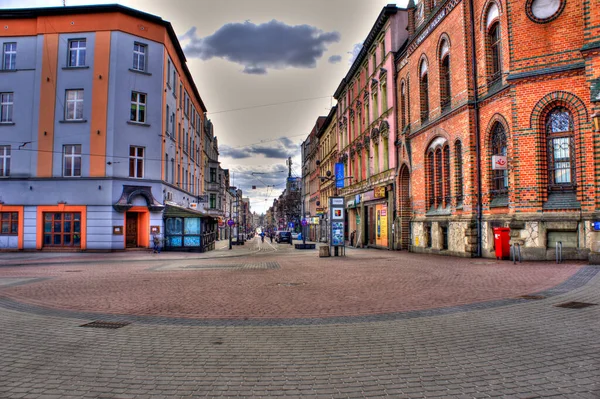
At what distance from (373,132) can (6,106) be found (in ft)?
89.8

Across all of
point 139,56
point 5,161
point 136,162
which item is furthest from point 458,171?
point 5,161

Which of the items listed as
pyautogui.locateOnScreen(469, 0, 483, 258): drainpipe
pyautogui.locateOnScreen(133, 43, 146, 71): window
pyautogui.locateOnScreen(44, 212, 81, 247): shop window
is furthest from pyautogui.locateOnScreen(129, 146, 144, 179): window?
pyautogui.locateOnScreen(469, 0, 483, 258): drainpipe

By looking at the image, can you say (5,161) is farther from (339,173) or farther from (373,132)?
(373,132)

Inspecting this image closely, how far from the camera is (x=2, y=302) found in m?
8.99

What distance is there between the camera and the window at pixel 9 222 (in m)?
27.7

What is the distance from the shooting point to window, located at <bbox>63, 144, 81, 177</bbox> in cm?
2752

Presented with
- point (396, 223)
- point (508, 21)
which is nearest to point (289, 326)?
point (508, 21)

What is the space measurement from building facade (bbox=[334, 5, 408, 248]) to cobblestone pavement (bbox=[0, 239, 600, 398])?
20086 mm

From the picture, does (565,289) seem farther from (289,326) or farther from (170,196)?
(170,196)

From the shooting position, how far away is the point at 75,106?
2786 cm

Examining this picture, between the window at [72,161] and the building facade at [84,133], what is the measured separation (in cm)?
7

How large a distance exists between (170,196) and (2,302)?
904 inches

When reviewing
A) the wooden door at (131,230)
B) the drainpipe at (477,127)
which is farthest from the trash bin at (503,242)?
the wooden door at (131,230)

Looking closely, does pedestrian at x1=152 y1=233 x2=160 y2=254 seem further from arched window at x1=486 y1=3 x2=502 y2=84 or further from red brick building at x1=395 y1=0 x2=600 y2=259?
arched window at x1=486 y1=3 x2=502 y2=84
